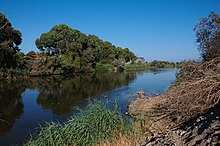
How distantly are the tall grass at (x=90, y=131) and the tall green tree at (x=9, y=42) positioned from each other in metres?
22.2

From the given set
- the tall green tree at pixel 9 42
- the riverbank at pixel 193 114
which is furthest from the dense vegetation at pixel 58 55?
the riverbank at pixel 193 114

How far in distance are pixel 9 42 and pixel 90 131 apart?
Answer: 2442 centimetres

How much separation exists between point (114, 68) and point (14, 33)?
24503mm

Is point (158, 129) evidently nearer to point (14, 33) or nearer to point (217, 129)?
point (217, 129)

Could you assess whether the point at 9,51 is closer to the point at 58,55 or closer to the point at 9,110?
the point at 58,55

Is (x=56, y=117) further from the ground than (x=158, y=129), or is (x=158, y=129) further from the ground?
(x=158, y=129)

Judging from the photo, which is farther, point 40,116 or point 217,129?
point 40,116

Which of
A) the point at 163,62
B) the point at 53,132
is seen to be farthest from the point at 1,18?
the point at 163,62

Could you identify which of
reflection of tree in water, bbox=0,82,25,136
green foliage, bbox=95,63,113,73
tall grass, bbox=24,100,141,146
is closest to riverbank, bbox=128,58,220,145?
tall grass, bbox=24,100,141,146

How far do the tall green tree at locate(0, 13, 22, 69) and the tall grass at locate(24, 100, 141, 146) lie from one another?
22188 mm

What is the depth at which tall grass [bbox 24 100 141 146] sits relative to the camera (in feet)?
16.4

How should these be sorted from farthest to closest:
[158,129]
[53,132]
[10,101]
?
1. [10,101]
2. [53,132]
3. [158,129]

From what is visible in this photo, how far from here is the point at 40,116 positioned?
34.7ft

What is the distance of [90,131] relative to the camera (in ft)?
17.0
